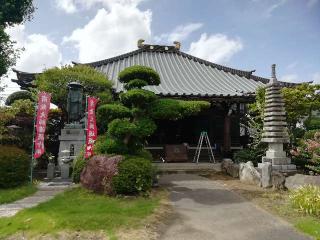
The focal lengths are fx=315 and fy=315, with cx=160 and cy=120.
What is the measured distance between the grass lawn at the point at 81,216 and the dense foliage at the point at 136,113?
209cm

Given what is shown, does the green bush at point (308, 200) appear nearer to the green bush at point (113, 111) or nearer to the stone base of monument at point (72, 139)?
the green bush at point (113, 111)

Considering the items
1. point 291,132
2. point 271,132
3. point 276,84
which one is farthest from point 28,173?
point 291,132

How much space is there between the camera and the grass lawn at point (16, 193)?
870cm

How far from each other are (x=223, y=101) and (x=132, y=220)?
36.8ft

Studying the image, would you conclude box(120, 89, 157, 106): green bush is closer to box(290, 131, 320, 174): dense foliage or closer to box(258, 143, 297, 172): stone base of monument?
box(258, 143, 297, 172): stone base of monument

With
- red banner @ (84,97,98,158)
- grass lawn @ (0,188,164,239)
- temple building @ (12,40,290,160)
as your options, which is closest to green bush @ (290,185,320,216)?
grass lawn @ (0,188,164,239)

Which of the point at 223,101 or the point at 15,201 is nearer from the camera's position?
the point at 15,201

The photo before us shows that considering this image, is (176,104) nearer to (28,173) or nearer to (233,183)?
(233,183)

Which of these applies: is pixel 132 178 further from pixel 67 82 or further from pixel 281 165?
pixel 67 82

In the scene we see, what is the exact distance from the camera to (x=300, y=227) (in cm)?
629

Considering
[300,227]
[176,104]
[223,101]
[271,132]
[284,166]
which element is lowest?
[300,227]

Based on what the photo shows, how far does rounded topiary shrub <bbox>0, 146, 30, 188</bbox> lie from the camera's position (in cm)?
1017

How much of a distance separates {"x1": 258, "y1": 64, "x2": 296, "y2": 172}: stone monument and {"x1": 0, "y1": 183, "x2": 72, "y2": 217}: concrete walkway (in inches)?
286

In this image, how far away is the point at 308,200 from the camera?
292 inches
